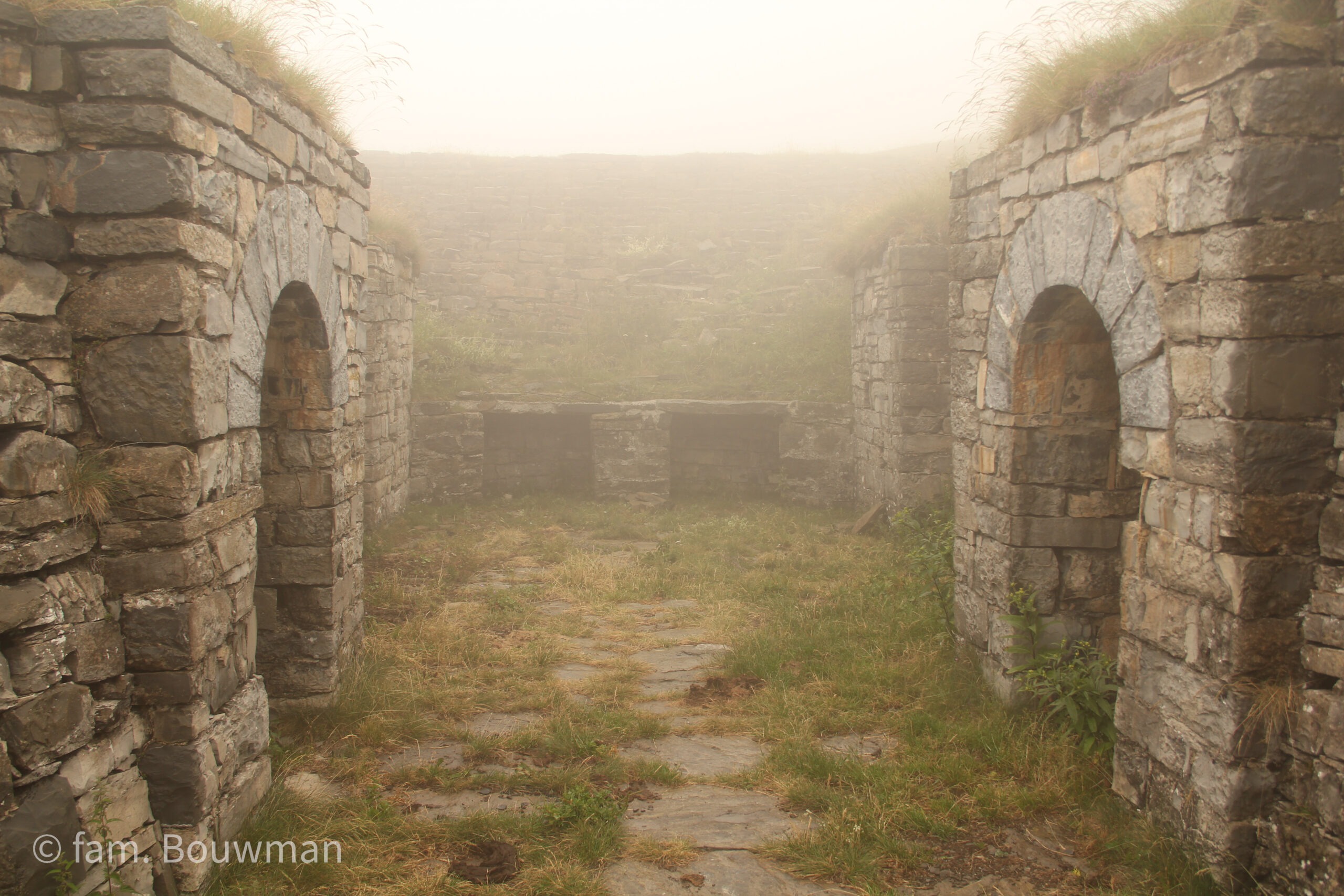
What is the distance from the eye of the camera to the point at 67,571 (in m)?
2.97

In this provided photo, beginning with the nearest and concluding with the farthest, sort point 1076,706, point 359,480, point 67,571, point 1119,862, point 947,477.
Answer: point 67,571
point 1119,862
point 1076,706
point 359,480
point 947,477

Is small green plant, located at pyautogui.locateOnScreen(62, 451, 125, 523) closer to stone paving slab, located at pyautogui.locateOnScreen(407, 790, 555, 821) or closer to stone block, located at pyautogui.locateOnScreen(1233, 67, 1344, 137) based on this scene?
stone paving slab, located at pyautogui.locateOnScreen(407, 790, 555, 821)

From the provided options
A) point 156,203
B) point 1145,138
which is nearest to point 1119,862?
point 1145,138

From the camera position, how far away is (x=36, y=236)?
9.78 feet

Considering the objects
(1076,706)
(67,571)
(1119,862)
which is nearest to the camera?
(67,571)

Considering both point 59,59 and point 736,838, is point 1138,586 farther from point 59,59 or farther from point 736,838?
point 59,59

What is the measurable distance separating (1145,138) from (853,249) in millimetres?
7247

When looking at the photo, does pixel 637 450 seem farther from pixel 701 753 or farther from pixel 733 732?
pixel 701 753

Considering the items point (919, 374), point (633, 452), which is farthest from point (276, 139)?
point (633, 452)

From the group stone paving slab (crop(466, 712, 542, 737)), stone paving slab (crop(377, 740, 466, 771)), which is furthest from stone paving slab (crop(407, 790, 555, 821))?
stone paving slab (crop(466, 712, 542, 737))

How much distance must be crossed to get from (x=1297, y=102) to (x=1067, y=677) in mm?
2860

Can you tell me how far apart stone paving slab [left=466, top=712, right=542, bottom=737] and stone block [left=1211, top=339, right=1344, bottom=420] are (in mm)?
3909

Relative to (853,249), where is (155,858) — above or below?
below

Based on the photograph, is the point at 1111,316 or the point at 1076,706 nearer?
the point at 1111,316
